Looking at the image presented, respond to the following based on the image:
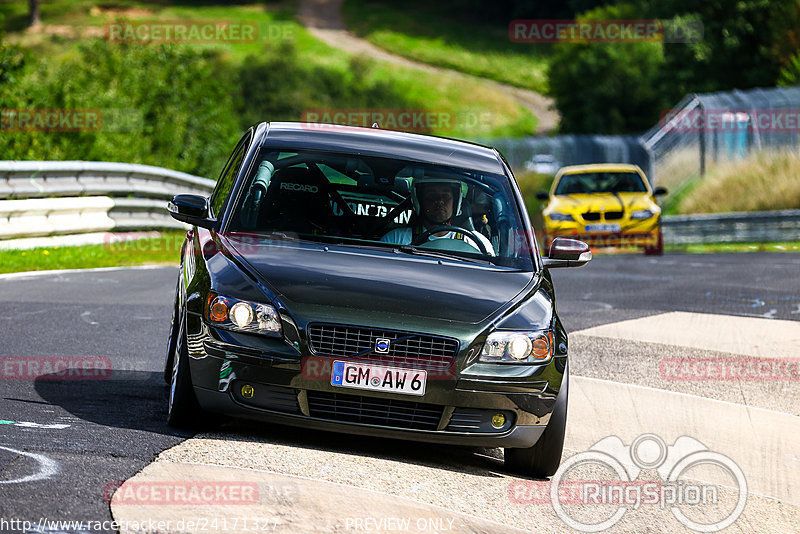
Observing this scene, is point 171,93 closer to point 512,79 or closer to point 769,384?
point 769,384

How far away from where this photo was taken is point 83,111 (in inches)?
1026

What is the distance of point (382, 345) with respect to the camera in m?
6.14

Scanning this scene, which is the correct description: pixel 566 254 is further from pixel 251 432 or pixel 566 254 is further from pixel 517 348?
pixel 251 432

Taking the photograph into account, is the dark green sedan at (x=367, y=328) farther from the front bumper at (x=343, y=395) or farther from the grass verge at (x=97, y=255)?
the grass verge at (x=97, y=255)

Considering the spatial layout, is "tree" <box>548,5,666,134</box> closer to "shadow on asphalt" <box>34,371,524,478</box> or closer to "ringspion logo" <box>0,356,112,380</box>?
"ringspion logo" <box>0,356,112,380</box>

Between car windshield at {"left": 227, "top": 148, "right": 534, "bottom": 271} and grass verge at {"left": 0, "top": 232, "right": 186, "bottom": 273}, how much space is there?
8.20m

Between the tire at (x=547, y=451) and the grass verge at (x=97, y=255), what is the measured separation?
31.2 feet

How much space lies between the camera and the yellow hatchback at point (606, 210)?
23109 mm

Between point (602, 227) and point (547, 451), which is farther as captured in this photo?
point (602, 227)

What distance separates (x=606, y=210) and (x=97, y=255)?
9578 mm

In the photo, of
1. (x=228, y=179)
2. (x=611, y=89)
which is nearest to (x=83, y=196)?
(x=228, y=179)

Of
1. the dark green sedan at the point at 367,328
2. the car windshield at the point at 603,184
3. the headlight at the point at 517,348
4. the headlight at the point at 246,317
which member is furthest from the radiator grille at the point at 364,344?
the car windshield at the point at 603,184

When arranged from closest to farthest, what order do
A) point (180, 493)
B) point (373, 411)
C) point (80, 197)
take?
point (180, 493), point (373, 411), point (80, 197)

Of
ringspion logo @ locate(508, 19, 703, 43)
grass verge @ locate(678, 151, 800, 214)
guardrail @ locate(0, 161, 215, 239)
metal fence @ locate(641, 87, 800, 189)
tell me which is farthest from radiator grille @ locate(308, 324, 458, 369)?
ringspion logo @ locate(508, 19, 703, 43)
